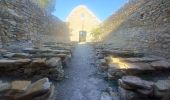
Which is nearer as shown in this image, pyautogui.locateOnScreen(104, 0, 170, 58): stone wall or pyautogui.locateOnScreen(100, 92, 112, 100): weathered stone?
pyautogui.locateOnScreen(100, 92, 112, 100): weathered stone

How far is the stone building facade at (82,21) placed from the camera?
27.7 meters

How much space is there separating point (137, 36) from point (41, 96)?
611cm

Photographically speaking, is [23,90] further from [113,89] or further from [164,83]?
[164,83]

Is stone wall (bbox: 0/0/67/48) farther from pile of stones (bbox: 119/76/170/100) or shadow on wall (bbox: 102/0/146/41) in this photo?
shadow on wall (bbox: 102/0/146/41)

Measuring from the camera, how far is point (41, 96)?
2.46 m

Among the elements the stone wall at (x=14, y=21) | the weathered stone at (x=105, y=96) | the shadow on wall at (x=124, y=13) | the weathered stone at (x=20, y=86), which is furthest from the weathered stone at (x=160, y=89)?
the shadow on wall at (x=124, y=13)

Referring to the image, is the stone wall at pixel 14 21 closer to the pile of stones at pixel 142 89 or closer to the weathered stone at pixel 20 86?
the weathered stone at pixel 20 86

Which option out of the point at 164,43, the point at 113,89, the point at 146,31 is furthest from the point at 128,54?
the point at 146,31

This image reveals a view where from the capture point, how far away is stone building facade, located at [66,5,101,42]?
27.7 meters

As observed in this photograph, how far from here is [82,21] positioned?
28.0 m

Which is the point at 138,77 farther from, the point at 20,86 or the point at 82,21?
the point at 82,21

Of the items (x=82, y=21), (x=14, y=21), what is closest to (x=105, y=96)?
(x=14, y=21)

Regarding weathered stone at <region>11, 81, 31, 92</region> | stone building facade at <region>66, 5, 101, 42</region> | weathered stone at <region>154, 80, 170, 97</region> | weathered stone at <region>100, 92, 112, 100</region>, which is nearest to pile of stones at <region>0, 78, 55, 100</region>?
weathered stone at <region>11, 81, 31, 92</region>

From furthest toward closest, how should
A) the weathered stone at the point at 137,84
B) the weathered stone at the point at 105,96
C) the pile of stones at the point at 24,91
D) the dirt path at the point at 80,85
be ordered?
the dirt path at the point at 80,85 < the weathered stone at the point at 105,96 < the weathered stone at the point at 137,84 < the pile of stones at the point at 24,91
